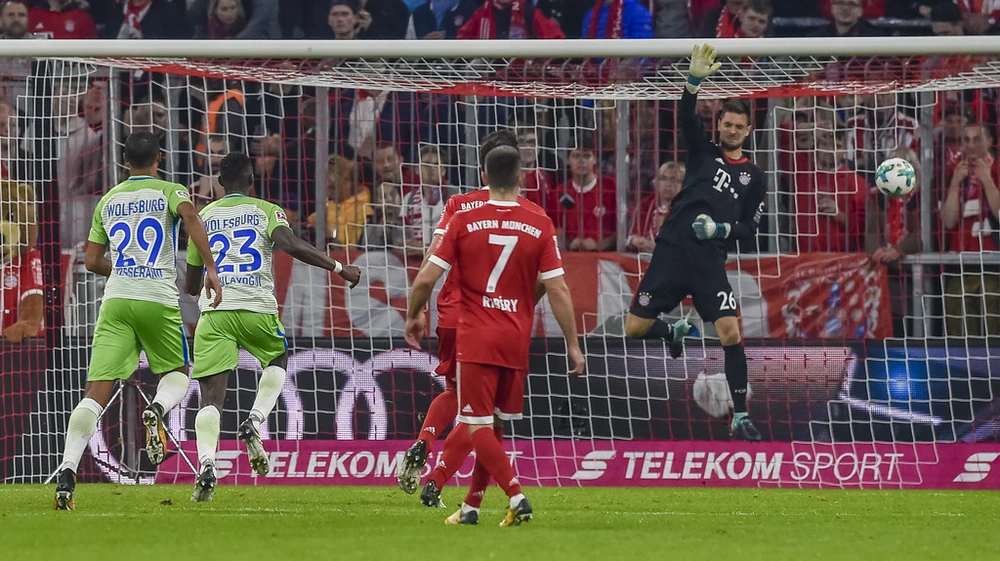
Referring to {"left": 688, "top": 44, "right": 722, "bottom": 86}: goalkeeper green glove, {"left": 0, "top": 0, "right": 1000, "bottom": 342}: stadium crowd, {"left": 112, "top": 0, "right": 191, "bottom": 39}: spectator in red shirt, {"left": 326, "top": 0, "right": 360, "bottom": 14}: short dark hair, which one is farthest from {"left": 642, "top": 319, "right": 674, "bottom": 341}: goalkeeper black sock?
{"left": 112, "top": 0, "right": 191, "bottom": 39}: spectator in red shirt

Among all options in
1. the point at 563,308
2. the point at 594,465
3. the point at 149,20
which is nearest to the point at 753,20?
the point at 594,465

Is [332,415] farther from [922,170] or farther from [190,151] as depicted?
[922,170]

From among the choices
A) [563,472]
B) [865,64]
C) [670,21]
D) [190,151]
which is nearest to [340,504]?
[563,472]

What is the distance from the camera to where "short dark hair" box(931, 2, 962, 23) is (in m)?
14.6

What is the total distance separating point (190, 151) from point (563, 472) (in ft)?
13.4

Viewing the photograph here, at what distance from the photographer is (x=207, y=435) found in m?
8.95

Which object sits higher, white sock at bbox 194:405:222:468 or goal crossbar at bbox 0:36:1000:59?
goal crossbar at bbox 0:36:1000:59

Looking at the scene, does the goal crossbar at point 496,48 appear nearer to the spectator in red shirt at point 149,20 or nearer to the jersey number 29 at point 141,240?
the jersey number 29 at point 141,240

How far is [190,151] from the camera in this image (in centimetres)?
1239

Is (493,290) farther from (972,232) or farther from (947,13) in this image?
(947,13)

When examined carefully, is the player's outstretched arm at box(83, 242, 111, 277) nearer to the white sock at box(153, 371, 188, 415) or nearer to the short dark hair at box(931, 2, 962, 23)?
the white sock at box(153, 371, 188, 415)

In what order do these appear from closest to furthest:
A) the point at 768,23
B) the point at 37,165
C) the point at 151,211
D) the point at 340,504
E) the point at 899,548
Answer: the point at 899,548, the point at 151,211, the point at 340,504, the point at 37,165, the point at 768,23

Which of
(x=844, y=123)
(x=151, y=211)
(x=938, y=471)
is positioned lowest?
(x=938, y=471)

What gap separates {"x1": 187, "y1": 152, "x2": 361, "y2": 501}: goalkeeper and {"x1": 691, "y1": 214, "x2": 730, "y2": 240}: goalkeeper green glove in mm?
3150
